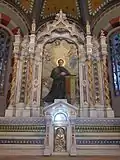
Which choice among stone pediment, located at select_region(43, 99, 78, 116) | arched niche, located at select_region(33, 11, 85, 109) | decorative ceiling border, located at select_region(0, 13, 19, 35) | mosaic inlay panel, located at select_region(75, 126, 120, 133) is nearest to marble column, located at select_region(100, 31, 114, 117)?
mosaic inlay panel, located at select_region(75, 126, 120, 133)

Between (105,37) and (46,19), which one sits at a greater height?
(46,19)

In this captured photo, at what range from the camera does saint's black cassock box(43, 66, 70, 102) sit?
9.59m

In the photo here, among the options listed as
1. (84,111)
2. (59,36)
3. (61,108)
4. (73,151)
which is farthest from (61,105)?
(59,36)

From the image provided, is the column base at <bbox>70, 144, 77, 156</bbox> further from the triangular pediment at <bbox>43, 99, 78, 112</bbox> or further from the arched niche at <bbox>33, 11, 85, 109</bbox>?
the arched niche at <bbox>33, 11, 85, 109</bbox>

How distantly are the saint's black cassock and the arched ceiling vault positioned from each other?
2191 mm

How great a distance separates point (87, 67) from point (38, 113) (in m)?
2.33

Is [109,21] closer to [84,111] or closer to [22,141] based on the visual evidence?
[84,111]

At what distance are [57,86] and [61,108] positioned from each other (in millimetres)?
1088

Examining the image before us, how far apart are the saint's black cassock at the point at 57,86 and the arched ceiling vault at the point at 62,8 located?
2.19 m

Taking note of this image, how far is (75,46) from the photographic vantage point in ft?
35.3

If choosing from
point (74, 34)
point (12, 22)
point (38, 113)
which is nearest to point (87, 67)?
point (74, 34)

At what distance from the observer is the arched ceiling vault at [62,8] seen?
11.5 metres

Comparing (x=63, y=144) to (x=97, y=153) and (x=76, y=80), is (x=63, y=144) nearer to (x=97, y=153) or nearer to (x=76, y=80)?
(x=97, y=153)

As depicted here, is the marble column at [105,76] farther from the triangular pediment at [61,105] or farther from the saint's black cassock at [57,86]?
the saint's black cassock at [57,86]
